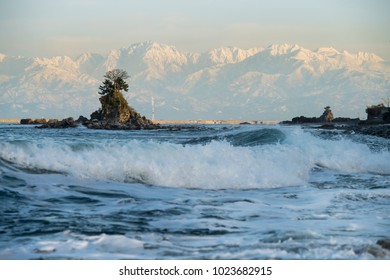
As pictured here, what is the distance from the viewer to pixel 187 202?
39.1 ft

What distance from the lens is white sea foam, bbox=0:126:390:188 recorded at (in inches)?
612

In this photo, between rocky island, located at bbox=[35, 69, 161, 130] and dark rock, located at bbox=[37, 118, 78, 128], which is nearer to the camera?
dark rock, located at bbox=[37, 118, 78, 128]

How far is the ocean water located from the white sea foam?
31 millimetres

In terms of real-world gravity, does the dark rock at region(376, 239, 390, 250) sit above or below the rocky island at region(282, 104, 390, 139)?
below

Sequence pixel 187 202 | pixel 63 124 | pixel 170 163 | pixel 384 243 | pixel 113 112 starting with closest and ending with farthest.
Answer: pixel 384 243 < pixel 187 202 < pixel 170 163 < pixel 63 124 < pixel 113 112

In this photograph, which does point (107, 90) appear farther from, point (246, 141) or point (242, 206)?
point (242, 206)

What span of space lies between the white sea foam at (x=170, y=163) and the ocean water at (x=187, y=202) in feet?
0.10

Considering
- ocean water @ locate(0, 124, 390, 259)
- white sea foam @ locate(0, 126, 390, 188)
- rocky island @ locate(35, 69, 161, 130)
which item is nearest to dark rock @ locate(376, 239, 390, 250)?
ocean water @ locate(0, 124, 390, 259)

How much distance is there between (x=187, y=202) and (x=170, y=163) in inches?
197

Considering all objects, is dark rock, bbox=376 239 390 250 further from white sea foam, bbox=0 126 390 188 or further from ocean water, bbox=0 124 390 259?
white sea foam, bbox=0 126 390 188

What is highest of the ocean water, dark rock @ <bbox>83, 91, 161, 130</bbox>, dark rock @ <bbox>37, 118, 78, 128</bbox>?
dark rock @ <bbox>83, 91, 161, 130</bbox>

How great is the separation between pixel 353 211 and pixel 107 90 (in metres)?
81.3

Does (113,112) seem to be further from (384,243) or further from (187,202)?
(384,243)

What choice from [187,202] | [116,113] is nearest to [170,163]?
[187,202]
